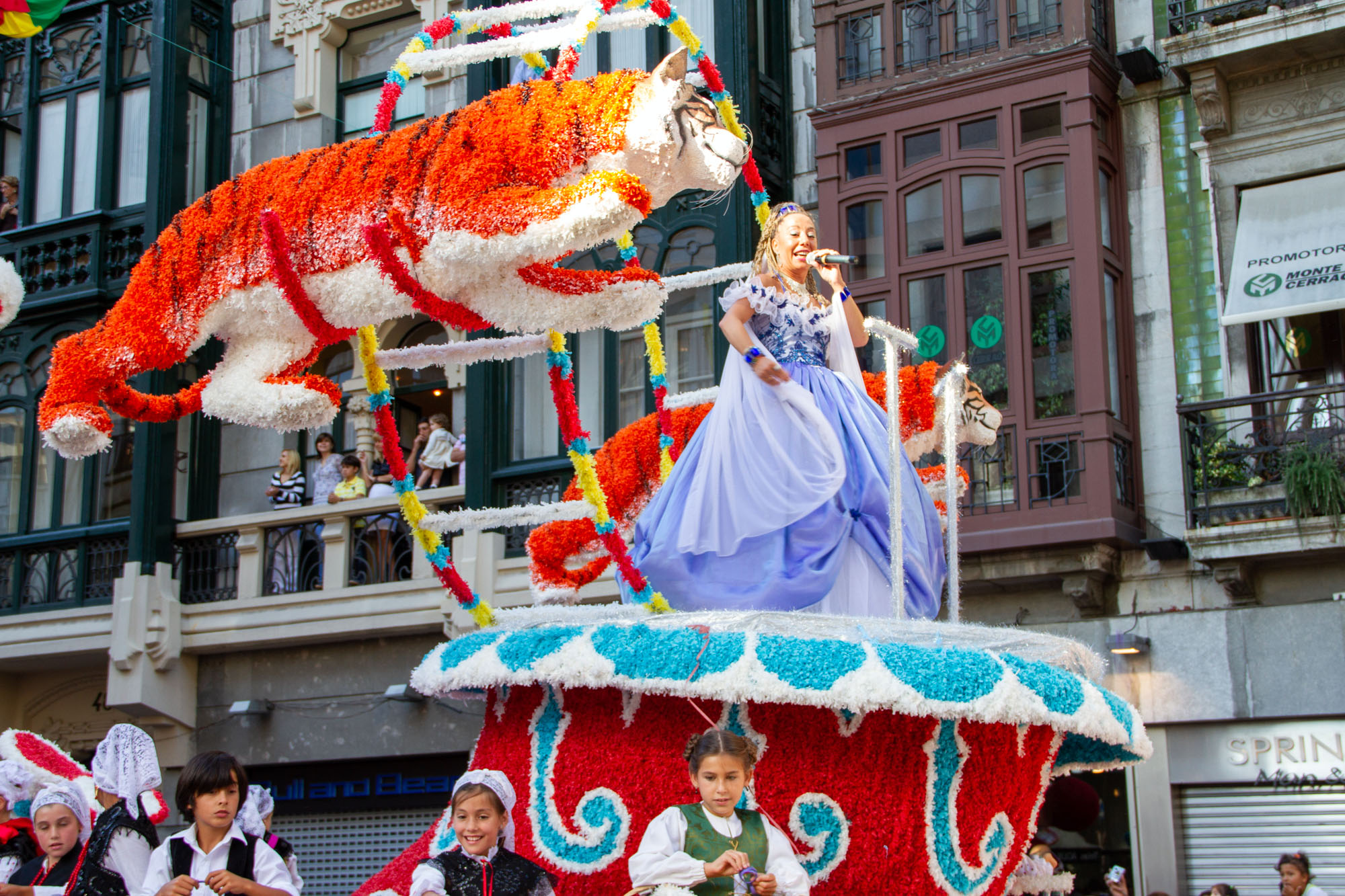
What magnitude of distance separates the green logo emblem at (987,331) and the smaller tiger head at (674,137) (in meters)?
8.37

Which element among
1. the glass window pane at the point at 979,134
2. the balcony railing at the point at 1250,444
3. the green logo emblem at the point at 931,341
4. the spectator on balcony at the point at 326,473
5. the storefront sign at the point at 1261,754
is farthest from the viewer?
the spectator on balcony at the point at 326,473

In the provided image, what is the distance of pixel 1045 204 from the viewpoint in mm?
13250

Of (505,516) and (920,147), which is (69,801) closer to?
(505,516)

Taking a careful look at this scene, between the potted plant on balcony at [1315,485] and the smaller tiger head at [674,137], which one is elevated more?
the potted plant on balcony at [1315,485]

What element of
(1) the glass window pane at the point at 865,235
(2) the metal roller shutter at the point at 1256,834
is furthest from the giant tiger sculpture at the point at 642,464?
(2) the metal roller shutter at the point at 1256,834

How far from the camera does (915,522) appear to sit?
5.85m

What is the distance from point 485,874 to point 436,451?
10.6 metres

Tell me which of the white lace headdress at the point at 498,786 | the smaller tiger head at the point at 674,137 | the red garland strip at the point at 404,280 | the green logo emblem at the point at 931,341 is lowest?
the white lace headdress at the point at 498,786

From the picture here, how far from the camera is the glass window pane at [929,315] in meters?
13.3

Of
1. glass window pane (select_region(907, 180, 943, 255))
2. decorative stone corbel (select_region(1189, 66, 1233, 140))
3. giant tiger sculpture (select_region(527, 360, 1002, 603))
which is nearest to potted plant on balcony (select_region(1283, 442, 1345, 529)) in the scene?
decorative stone corbel (select_region(1189, 66, 1233, 140))

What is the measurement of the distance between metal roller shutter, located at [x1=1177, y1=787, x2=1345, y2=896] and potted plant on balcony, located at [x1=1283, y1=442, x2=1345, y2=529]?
6.62 ft

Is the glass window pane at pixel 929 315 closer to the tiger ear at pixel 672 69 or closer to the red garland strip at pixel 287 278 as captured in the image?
the tiger ear at pixel 672 69

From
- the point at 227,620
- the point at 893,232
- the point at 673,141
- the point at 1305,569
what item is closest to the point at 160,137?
the point at 227,620

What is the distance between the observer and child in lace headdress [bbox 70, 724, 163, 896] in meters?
4.85
